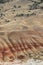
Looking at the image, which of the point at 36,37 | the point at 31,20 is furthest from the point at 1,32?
the point at 31,20

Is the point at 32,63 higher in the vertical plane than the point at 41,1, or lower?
lower

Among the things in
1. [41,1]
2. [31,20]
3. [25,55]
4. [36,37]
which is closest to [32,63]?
[25,55]

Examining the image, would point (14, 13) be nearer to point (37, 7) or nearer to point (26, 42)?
point (37, 7)

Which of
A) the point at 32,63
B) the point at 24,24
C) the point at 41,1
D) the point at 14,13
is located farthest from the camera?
the point at 41,1

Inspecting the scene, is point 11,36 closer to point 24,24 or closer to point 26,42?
point 26,42

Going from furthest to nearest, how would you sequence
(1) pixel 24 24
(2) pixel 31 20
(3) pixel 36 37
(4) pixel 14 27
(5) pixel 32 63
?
(2) pixel 31 20 < (1) pixel 24 24 < (4) pixel 14 27 < (3) pixel 36 37 < (5) pixel 32 63

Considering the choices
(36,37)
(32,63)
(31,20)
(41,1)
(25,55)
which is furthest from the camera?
(41,1)

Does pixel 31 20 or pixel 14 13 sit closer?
pixel 31 20

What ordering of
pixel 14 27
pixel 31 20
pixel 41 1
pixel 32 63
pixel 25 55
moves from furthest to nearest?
pixel 41 1 → pixel 31 20 → pixel 14 27 → pixel 25 55 → pixel 32 63

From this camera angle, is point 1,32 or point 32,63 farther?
point 1,32
